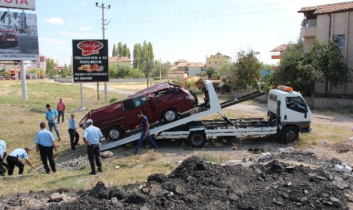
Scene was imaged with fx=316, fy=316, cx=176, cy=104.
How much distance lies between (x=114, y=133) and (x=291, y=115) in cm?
700

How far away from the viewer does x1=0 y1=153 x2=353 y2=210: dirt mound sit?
19.1ft

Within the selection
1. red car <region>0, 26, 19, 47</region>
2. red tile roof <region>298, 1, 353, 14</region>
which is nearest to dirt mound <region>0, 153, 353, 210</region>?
red tile roof <region>298, 1, 353, 14</region>

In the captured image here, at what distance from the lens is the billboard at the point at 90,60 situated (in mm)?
23047

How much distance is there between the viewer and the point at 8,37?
29438mm

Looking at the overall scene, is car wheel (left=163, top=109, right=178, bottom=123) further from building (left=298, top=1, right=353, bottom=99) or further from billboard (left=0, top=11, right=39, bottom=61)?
billboard (left=0, top=11, right=39, bottom=61)

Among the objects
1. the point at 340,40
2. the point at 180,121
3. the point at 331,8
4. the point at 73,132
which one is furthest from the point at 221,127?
the point at 331,8

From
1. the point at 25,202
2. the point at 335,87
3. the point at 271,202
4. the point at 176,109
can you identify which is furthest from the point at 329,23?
the point at 25,202

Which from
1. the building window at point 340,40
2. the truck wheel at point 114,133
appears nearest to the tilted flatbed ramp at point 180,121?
the truck wheel at point 114,133

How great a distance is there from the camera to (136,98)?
1245cm

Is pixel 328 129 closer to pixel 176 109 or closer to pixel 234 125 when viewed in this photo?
pixel 234 125

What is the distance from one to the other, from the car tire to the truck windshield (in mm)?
6703

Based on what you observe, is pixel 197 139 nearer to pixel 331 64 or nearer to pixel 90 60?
pixel 90 60

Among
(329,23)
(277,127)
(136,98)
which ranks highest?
(329,23)

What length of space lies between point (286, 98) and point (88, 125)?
766 centimetres
